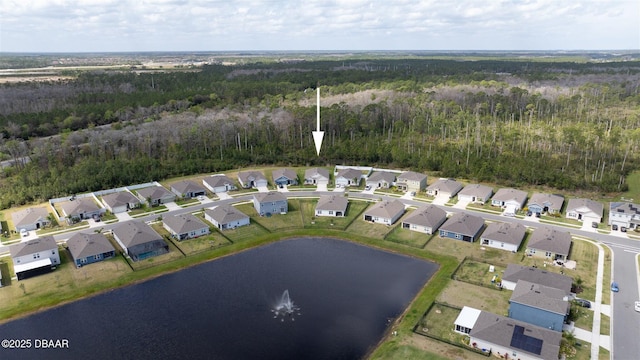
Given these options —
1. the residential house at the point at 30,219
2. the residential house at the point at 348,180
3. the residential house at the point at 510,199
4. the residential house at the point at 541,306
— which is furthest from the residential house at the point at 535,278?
the residential house at the point at 30,219

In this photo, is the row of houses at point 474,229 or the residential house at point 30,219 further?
the residential house at point 30,219

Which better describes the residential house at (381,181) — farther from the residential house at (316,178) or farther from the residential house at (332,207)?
the residential house at (332,207)

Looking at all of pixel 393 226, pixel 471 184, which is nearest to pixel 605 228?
pixel 471 184

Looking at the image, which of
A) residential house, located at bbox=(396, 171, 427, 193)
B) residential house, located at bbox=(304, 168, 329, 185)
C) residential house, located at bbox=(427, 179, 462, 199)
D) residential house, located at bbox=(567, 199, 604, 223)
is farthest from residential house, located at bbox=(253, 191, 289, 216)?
residential house, located at bbox=(567, 199, 604, 223)

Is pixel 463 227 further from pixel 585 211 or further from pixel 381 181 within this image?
pixel 381 181

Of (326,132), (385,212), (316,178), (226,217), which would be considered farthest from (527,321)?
(326,132)

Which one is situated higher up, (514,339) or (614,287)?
(514,339)
